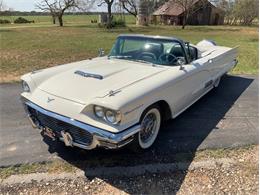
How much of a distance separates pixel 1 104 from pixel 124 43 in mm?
2638

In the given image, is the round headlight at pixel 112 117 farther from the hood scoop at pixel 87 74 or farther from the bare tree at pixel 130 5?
the bare tree at pixel 130 5

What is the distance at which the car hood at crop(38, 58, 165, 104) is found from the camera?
3158mm

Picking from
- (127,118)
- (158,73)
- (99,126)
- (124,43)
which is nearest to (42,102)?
(99,126)

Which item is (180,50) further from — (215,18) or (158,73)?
(215,18)

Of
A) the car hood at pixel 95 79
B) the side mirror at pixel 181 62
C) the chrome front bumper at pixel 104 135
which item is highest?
the side mirror at pixel 181 62

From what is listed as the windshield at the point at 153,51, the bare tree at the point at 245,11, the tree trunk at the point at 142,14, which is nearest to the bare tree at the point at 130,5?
the tree trunk at the point at 142,14

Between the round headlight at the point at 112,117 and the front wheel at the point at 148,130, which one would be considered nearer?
the round headlight at the point at 112,117

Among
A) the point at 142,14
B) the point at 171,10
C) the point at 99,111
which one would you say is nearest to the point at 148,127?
the point at 99,111

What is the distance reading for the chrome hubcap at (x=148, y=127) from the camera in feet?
11.3

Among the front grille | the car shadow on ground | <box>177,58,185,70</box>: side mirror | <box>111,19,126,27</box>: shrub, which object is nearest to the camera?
the front grille

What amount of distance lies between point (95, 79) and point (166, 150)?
1334 mm

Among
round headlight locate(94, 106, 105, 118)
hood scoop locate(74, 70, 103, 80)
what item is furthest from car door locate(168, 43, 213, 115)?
round headlight locate(94, 106, 105, 118)

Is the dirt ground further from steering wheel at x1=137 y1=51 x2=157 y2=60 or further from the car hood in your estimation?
steering wheel at x1=137 y1=51 x2=157 y2=60

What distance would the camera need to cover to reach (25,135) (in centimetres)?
397
